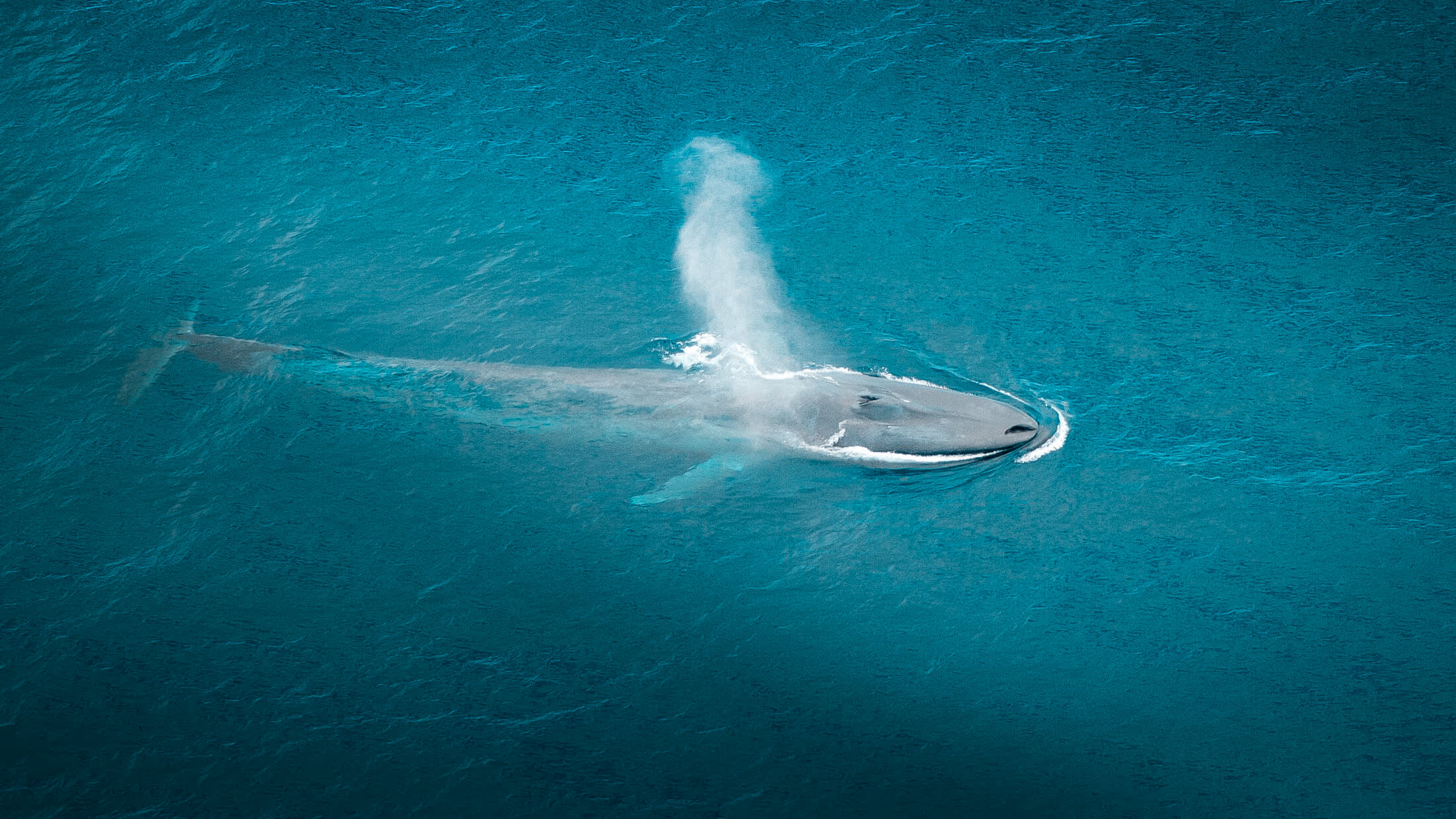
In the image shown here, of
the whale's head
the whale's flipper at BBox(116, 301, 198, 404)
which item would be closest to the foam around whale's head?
the whale's head

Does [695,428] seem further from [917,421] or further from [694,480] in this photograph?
[917,421]

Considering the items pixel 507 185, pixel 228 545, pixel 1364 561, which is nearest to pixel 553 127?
pixel 507 185

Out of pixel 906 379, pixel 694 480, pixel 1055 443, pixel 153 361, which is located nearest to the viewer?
pixel 1055 443

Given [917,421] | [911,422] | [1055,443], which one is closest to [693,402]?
[911,422]

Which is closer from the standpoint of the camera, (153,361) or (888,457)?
(888,457)

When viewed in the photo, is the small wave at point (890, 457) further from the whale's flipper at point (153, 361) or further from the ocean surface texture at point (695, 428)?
the whale's flipper at point (153, 361)

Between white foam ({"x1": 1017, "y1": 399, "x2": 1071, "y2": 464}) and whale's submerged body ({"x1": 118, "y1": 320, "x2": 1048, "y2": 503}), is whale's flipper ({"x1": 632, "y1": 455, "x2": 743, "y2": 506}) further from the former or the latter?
white foam ({"x1": 1017, "y1": 399, "x2": 1071, "y2": 464})
